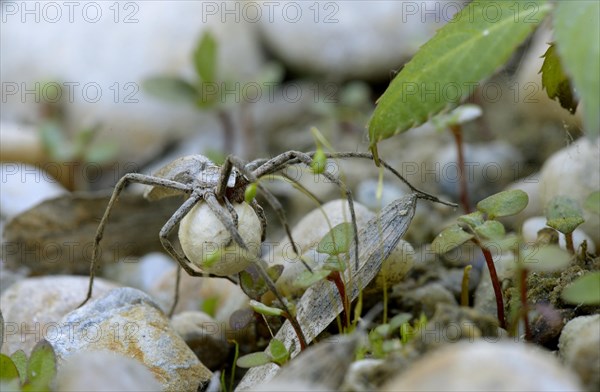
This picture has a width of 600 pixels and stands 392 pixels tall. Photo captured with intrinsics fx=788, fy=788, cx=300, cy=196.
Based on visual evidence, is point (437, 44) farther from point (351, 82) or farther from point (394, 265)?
point (351, 82)

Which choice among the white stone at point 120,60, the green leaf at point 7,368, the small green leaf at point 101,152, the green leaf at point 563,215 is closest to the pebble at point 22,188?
the small green leaf at point 101,152

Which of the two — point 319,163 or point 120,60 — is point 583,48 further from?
point 120,60

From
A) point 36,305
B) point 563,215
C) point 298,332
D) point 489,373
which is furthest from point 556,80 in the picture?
point 36,305

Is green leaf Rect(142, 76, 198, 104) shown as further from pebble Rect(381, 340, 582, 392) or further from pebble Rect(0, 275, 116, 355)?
pebble Rect(381, 340, 582, 392)

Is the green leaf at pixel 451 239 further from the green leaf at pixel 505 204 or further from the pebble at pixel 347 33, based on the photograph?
the pebble at pixel 347 33

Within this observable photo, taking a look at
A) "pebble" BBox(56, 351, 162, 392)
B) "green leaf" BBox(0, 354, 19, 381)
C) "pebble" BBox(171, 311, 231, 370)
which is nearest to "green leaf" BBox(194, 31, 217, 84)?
"pebble" BBox(171, 311, 231, 370)

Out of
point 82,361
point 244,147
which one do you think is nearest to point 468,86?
point 82,361
